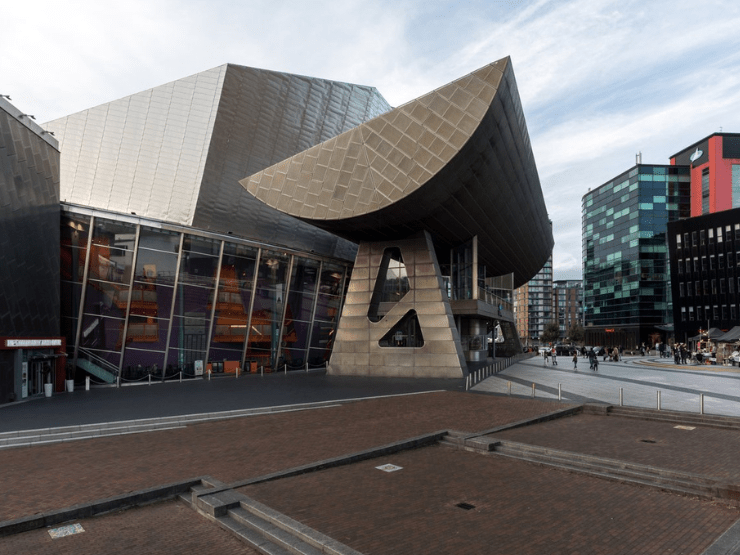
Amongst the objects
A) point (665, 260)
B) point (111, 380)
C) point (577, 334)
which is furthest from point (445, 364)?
point (577, 334)

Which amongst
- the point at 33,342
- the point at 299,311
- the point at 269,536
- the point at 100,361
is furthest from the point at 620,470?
the point at 299,311

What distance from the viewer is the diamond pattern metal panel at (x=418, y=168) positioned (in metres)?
26.0

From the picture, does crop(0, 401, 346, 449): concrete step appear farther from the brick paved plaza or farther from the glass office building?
the glass office building

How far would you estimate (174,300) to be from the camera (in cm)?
3169

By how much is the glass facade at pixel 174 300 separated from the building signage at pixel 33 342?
12.0 feet

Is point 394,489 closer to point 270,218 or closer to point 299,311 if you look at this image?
point 299,311

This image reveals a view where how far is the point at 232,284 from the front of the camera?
3441 cm

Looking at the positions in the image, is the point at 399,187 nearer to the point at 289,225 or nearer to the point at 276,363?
the point at 289,225

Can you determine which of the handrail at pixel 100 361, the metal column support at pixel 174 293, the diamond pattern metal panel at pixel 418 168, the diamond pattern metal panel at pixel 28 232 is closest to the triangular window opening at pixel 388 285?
the diamond pattern metal panel at pixel 418 168

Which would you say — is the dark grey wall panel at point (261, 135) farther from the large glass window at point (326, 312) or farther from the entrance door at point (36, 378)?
the entrance door at point (36, 378)

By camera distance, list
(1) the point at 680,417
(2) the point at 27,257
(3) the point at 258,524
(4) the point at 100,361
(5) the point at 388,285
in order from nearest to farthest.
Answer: (3) the point at 258,524 < (1) the point at 680,417 < (2) the point at 27,257 < (4) the point at 100,361 < (5) the point at 388,285

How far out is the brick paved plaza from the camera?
280 inches

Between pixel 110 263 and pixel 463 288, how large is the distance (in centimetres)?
2536

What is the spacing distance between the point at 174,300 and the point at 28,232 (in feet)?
31.0
